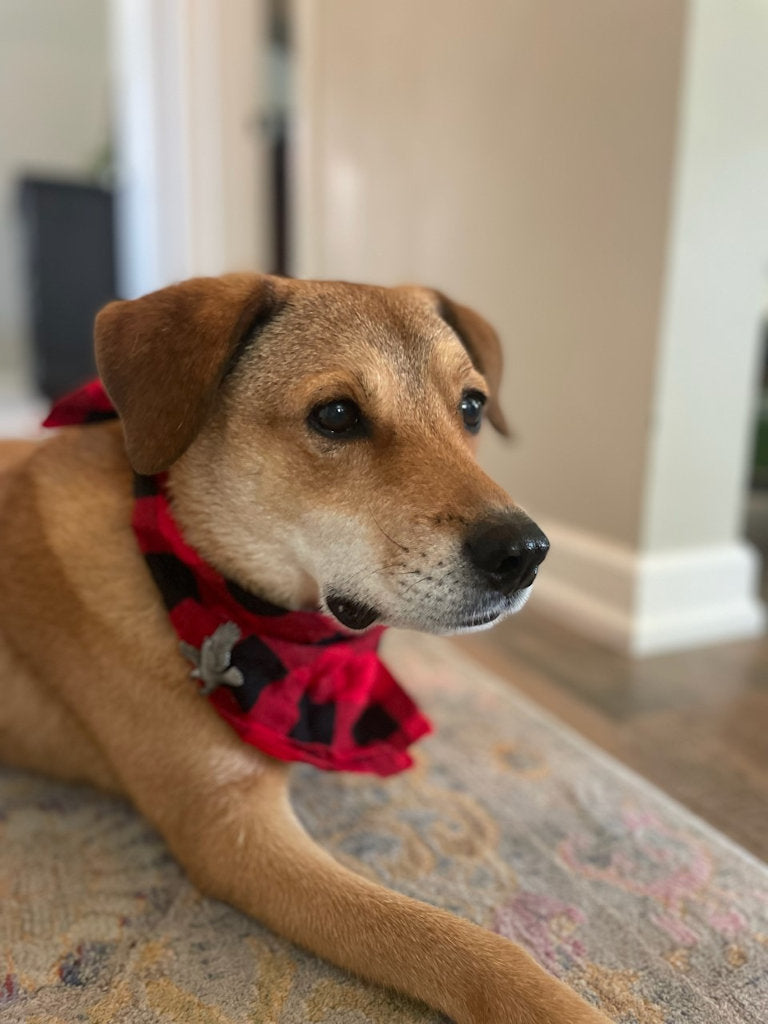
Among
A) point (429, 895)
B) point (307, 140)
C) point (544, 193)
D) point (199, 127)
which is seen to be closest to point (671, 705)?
point (429, 895)

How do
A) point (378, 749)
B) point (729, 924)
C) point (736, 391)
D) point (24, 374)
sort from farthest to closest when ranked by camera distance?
point (24, 374)
point (736, 391)
point (378, 749)
point (729, 924)

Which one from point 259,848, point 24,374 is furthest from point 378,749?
point 24,374

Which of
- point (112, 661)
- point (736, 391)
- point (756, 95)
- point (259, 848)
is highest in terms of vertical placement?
point (756, 95)

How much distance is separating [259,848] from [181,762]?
15cm

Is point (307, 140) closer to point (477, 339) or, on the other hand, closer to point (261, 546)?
point (477, 339)

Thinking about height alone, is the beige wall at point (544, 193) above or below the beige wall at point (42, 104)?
below

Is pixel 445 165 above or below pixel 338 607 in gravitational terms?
above

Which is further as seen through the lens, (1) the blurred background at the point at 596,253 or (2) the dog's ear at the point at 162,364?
(1) the blurred background at the point at 596,253

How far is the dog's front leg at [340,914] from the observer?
2.52ft

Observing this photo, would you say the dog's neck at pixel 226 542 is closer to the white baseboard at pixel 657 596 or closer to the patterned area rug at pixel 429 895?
the patterned area rug at pixel 429 895

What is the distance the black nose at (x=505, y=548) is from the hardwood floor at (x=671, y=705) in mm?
650

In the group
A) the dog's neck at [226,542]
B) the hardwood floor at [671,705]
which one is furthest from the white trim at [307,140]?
the dog's neck at [226,542]

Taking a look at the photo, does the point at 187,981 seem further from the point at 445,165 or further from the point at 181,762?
the point at 445,165

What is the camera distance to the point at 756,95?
70.0 inches
